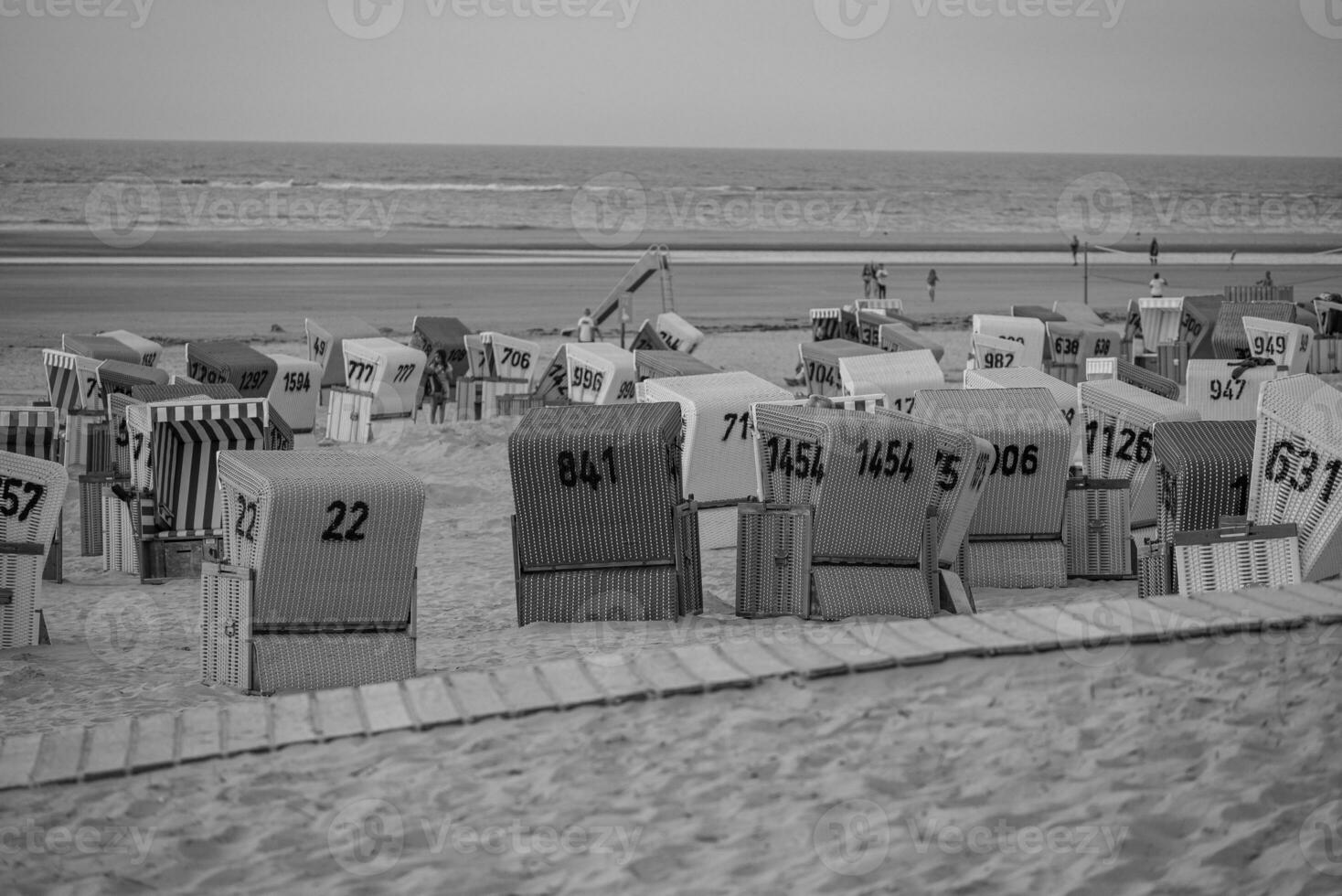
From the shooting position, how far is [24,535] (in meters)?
9.31

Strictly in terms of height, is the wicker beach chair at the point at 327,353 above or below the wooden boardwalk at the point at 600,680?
above

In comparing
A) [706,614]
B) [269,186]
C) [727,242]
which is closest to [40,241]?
[727,242]

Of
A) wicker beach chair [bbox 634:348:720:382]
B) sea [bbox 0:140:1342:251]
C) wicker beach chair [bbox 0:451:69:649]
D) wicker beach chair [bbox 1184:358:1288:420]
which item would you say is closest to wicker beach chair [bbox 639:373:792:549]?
wicker beach chair [bbox 634:348:720:382]

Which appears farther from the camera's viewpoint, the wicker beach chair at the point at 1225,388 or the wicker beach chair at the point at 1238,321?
the wicker beach chair at the point at 1238,321

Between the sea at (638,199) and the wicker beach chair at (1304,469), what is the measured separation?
→ 5882 centimetres

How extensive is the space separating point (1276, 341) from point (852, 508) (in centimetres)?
1206

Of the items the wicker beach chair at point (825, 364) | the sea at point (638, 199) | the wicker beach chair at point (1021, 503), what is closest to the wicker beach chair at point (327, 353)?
the wicker beach chair at point (825, 364)

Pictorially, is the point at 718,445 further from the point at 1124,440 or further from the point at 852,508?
the point at 1124,440

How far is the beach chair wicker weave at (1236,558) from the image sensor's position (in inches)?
302

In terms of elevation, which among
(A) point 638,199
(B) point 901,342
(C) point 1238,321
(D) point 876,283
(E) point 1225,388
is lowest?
(E) point 1225,388

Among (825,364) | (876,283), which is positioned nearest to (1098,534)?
(825,364)

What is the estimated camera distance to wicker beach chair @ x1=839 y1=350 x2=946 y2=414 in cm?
1448

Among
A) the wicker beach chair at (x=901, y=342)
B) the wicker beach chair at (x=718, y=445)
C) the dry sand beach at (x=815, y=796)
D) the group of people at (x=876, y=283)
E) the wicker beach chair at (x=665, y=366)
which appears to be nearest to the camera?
the dry sand beach at (x=815, y=796)

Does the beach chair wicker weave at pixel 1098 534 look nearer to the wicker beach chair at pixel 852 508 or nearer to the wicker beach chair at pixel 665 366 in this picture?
the wicker beach chair at pixel 852 508
